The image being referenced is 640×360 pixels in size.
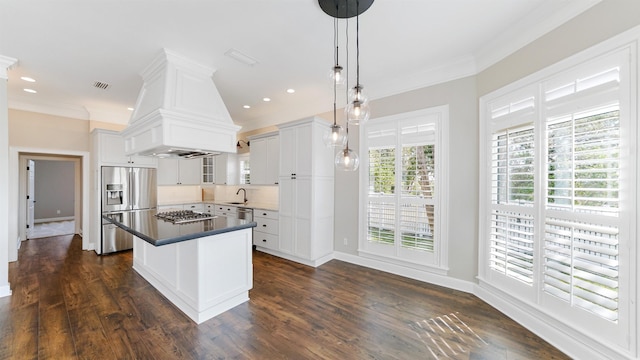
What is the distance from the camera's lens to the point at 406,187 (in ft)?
11.8

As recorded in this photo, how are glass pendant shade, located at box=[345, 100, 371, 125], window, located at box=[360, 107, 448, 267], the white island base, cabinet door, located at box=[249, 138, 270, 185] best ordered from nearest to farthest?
glass pendant shade, located at box=[345, 100, 371, 125]
the white island base
window, located at box=[360, 107, 448, 267]
cabinet door, located at box=[249, 138, 270, 185]

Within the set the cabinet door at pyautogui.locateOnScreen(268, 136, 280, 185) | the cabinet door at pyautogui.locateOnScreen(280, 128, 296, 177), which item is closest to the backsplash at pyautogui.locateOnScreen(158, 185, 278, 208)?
the cabinet door at pyautogui.locateOnScreen(268, 136, 280, 185)

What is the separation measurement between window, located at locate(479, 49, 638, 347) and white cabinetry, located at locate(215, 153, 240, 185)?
5.10 m

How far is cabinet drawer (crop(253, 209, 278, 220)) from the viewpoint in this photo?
4.57 meters

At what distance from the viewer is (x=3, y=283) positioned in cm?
300

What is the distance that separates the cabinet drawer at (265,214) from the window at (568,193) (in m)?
3.28

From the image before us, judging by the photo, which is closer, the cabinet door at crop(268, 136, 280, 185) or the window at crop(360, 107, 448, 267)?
the window at crop(360, 107, 448, 267)

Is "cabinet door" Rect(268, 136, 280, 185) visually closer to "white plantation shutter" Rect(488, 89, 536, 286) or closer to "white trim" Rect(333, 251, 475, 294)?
"white trim" Rect(333, 251, 475, 294)

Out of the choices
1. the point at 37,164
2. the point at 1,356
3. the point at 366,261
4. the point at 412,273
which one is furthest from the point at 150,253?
the point at 37,164

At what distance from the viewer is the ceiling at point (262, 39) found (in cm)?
212

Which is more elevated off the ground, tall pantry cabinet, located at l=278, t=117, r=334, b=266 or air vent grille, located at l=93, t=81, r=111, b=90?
air vent grille, located at l=93, t=81, r=111, b=90

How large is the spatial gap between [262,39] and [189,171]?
14.5 feet

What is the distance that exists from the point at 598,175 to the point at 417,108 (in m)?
2.05

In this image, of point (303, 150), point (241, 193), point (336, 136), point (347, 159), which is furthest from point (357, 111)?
point (241, 193)
